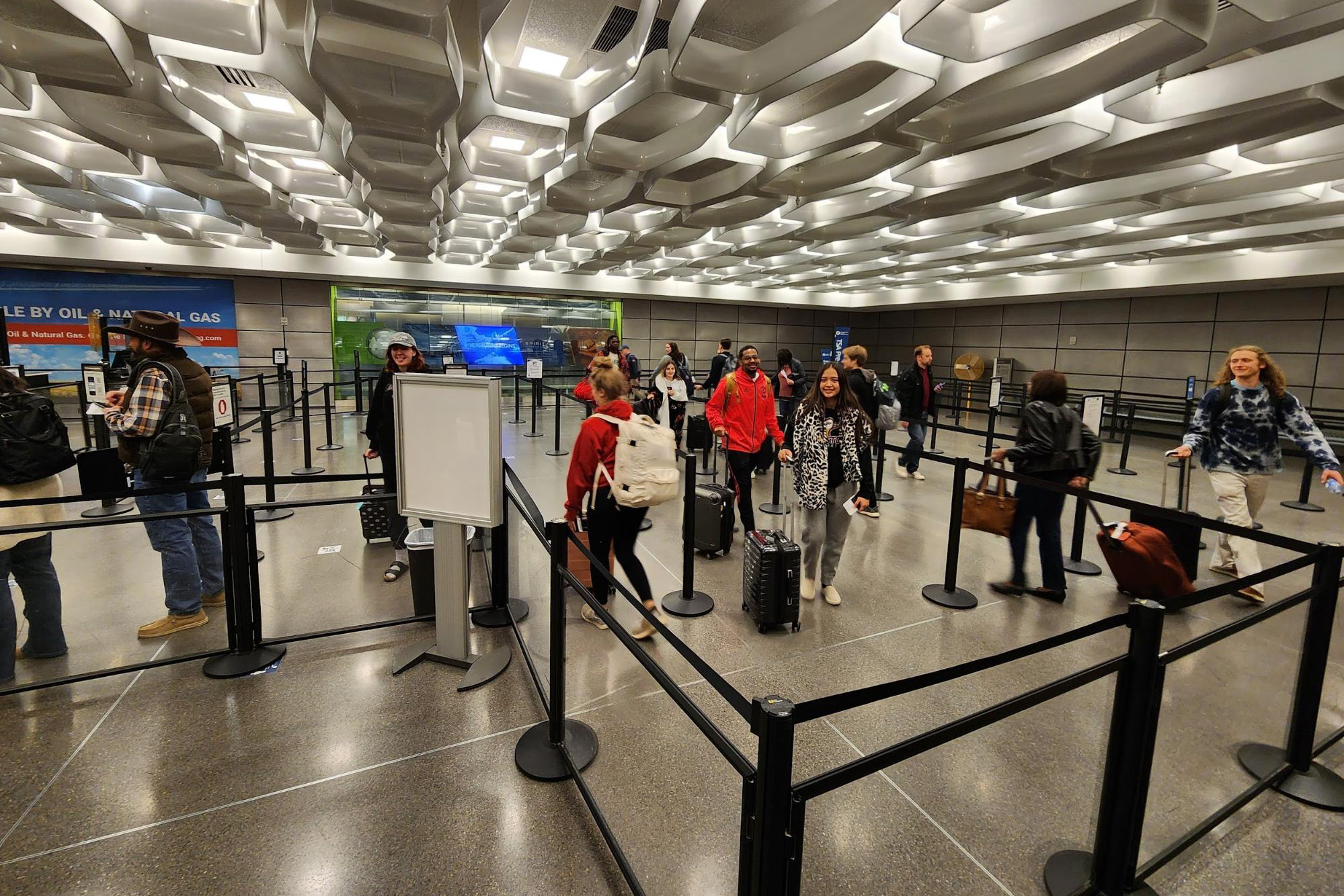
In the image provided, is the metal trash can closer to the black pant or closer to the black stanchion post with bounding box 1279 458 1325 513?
the black pant

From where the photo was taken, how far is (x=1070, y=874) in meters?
1.95

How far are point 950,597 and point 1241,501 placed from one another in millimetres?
2206

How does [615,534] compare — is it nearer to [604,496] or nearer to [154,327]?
[604,496]

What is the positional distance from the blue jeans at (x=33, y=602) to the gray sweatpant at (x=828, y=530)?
4.04 meters

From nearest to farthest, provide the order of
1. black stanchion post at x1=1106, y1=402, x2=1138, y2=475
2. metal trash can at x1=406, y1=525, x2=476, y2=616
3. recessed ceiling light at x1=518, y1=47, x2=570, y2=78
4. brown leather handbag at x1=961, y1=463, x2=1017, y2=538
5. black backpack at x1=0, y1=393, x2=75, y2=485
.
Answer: black backpack at x1=0, y1=393, x2=75, y2=485 < metal trash can at x1=406, y1=525, x2=476, y2=616 < brown leather handbag at x1=961, y1=463, x2=1017, y2=538 < recessed ceiling light at x1=518, y1=47, x2=570, y2=78 < black stanchion post at x1=1106, y1=402, x2=1138, y2=475

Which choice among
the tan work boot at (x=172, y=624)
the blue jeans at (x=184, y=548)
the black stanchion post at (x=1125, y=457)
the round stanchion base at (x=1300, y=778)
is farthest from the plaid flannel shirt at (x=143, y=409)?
the black stanchion post at (x=1125, y=457)

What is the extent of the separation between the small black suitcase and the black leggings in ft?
2.15

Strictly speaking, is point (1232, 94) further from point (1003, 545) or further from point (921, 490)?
point (921, 490)

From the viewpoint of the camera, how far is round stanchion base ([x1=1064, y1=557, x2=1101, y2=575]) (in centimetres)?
468

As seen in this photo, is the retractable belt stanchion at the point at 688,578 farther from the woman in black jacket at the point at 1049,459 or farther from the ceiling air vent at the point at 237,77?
the ceiling air vent at the point at 237,77

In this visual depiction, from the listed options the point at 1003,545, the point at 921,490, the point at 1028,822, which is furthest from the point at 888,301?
the point at 1028,822

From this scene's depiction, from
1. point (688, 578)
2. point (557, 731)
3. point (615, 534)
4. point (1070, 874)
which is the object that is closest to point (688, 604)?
point (688, 578)

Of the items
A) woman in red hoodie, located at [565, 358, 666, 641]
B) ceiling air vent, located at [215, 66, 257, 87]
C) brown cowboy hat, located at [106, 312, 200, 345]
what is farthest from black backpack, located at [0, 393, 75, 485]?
ceiling air vent, located at [215, 66, 257, 87]

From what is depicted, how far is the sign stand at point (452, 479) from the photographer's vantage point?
279cm
